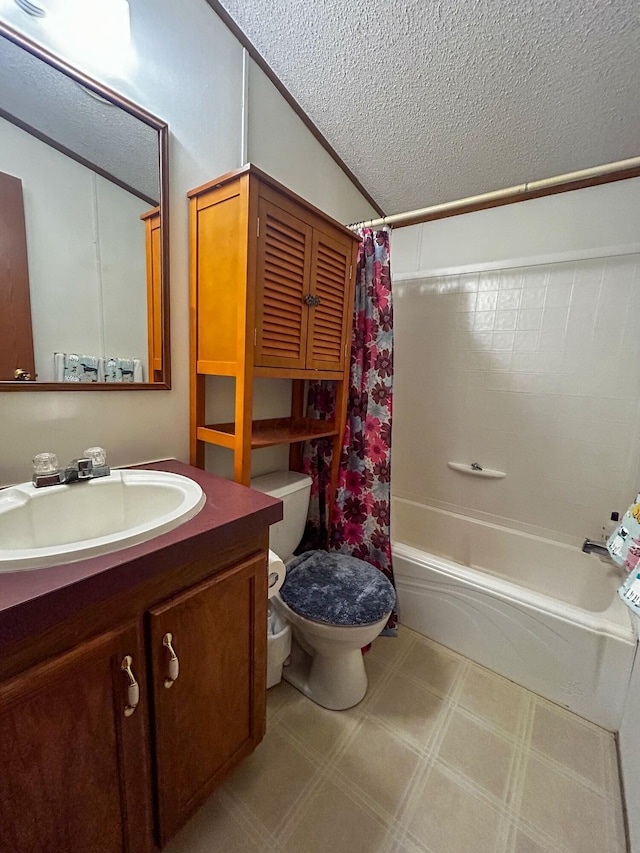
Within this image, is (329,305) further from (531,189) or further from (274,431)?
(531,189)

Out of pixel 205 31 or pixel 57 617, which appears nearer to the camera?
pixel 57 617

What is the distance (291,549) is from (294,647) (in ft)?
1.28

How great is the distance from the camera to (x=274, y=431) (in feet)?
4.69

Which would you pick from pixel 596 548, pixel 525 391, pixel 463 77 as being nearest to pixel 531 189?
pixel 463 77

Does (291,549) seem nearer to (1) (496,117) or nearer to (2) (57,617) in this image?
(2) (57,617)

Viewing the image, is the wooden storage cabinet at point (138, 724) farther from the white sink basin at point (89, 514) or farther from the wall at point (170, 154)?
the wall at point (170, 154)

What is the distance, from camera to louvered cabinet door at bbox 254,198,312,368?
109 centimetres

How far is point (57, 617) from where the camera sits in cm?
51

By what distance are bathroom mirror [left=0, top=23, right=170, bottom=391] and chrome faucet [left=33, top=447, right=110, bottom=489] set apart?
0.64 ft

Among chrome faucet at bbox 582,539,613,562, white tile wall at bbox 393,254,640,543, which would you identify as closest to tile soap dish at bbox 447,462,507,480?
white tile wall at bbox 393,254,640,543

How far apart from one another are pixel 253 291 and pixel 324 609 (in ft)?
3.47

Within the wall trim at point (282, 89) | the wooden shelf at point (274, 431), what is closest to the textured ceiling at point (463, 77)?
the wall trim at point (282, 89)

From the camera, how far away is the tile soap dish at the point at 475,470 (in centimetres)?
192

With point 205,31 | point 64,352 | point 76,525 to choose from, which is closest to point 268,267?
point 64,352
